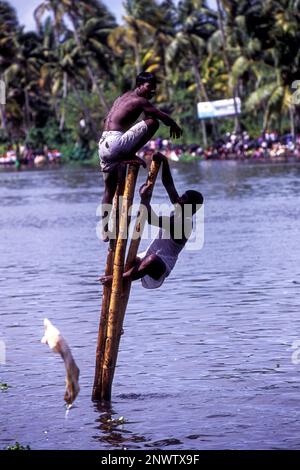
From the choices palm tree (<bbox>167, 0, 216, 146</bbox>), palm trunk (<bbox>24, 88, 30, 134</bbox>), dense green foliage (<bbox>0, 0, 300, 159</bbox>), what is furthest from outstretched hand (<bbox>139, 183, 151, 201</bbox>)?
palm trunk (<bbox>24, 88, 30, 134</bbox>)

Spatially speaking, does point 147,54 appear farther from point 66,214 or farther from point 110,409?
point 110,409

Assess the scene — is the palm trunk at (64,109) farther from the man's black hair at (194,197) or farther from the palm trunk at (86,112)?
the man's black hair at (194,197)

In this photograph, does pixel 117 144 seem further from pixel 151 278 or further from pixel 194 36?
pixel 194 36

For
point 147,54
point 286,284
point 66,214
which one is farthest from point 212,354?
point 147,54

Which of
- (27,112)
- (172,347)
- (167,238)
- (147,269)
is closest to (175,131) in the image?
(167,238)

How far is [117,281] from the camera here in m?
11.1

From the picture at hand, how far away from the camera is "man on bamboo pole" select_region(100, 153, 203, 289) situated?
11.4 metres

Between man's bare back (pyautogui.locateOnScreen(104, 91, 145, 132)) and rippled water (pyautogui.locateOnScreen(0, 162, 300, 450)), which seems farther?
Answer: man's bare back (pyautogui.locateOnScreen(104, 91, 145, 132))

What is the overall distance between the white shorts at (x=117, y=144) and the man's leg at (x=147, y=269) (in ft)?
2.67

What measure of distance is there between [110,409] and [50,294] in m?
7.66

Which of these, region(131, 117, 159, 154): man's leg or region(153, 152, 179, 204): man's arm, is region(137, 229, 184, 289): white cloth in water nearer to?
region(153, 152, 179, 204): man's arm

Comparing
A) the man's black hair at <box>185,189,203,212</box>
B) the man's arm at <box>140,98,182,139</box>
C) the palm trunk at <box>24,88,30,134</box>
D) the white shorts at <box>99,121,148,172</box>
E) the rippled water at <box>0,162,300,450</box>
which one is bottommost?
the palm trunk at <box>24,88,30,134</box>

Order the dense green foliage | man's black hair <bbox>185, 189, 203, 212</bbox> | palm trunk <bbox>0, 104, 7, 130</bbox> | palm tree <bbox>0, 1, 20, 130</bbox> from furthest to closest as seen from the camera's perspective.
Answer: palm trunk <bbox>0, 104, 7, 130</bbox> < palm tree <bbox>0, 1, 20, 130</bbox> < the dense green foliage < man's black hair <bbox>185, 189, 203, 212</bbox>

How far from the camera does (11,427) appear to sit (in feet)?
36.7
